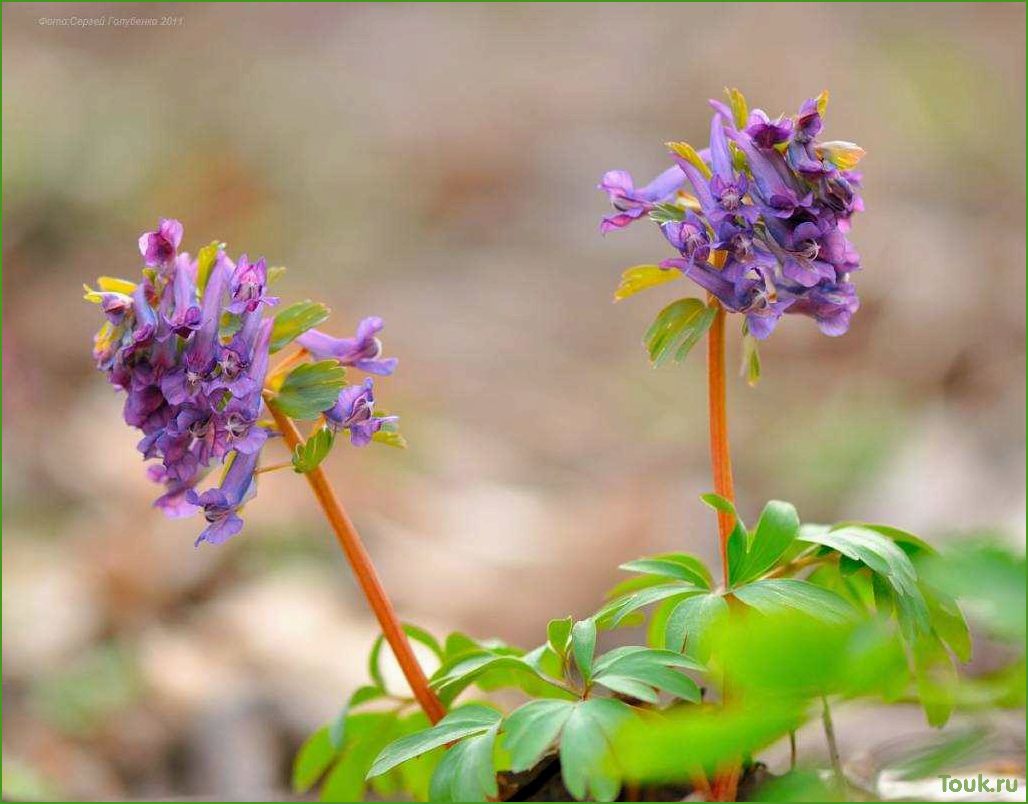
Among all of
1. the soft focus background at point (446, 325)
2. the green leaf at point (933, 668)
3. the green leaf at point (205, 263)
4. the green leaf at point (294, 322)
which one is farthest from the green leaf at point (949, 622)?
the soft focus background at point (446, 325)

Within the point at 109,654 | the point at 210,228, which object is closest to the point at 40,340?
the point at 210,228

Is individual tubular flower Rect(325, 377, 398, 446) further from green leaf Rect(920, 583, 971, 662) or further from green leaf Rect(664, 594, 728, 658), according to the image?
green leaf Rect(920, 583, 971, 662)

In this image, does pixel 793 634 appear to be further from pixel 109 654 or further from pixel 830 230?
pixel 109 654

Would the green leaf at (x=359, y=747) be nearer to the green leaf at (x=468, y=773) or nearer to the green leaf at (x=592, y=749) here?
the green leaf at (x=468, y=773)

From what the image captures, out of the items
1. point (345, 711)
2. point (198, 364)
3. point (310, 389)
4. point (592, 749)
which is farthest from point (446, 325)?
point (592, 749)

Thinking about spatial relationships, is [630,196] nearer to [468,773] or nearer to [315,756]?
[468,773]
